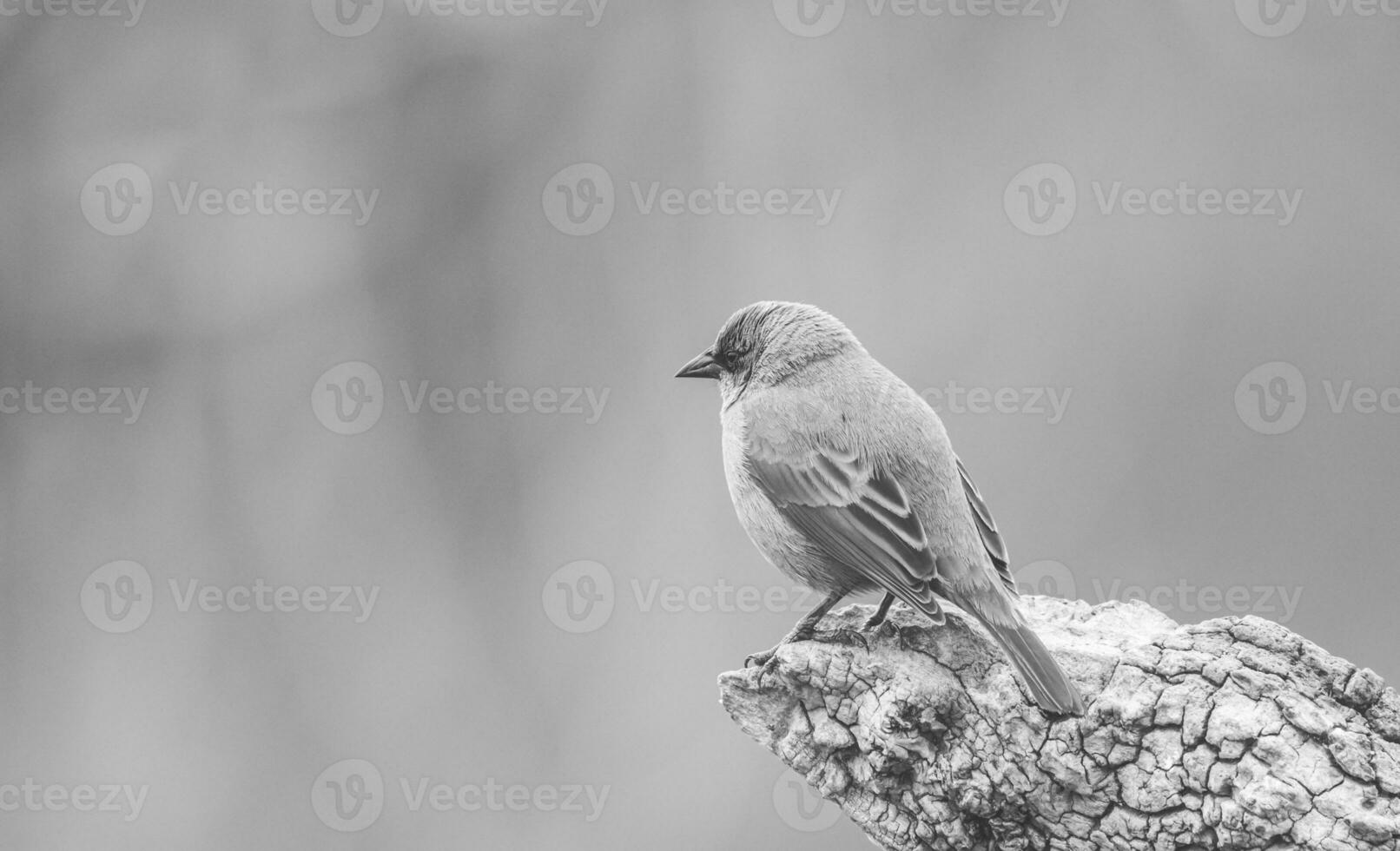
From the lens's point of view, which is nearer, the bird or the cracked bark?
the cracked bark

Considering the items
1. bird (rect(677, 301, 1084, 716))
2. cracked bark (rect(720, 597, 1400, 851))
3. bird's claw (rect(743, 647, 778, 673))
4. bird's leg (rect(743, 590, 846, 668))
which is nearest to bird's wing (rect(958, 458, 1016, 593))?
bird (rect(677, 301, 1084, 716))

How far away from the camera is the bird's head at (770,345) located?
14.8ft

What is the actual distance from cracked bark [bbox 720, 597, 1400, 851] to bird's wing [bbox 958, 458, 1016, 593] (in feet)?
1.08

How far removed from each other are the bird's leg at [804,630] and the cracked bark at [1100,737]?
49mm

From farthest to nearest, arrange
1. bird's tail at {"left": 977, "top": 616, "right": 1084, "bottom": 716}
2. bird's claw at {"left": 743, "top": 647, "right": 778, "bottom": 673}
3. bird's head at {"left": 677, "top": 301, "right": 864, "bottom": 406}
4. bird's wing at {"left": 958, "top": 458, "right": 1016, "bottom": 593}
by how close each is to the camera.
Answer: bird's head at {"left": 677, "top": 301, "right": 864, "bottom": 406}
bird's wing at {"left": 958, "top": 458, "right": 1016, "bottom": 593}
bird's claw at {"left": 743, "top": 647, "right": 778, "bottom": 673}
bird's tail at {"left": 977, "top": 616, "right": 1084, "bottom": 716}

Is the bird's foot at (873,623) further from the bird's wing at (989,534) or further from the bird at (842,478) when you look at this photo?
the bird's wing at (989,534)

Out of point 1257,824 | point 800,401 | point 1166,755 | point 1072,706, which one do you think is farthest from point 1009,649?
point 800,401

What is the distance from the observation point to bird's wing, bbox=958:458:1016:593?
421cm

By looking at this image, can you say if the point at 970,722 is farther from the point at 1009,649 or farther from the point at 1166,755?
the point at 1166,755

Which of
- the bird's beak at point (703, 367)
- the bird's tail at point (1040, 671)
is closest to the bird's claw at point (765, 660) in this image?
the bird's tail at point (1040, 671)

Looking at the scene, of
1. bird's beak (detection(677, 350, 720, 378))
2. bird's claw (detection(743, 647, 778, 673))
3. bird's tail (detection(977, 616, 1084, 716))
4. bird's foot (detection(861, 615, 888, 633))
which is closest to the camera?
bird's tail (detection(977, 616, 1084, 716))

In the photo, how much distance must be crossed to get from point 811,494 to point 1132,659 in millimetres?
1191

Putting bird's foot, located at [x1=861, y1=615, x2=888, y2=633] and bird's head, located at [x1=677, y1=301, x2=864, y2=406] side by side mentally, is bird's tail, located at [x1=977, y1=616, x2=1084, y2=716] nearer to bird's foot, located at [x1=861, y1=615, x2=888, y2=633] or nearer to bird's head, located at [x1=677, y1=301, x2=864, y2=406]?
bird's foot, located at [x1=861, y1=615, x2=888, y2=633]

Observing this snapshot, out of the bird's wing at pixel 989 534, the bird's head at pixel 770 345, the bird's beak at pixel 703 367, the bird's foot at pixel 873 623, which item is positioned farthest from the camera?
the bird's beak at pixel 703 367
